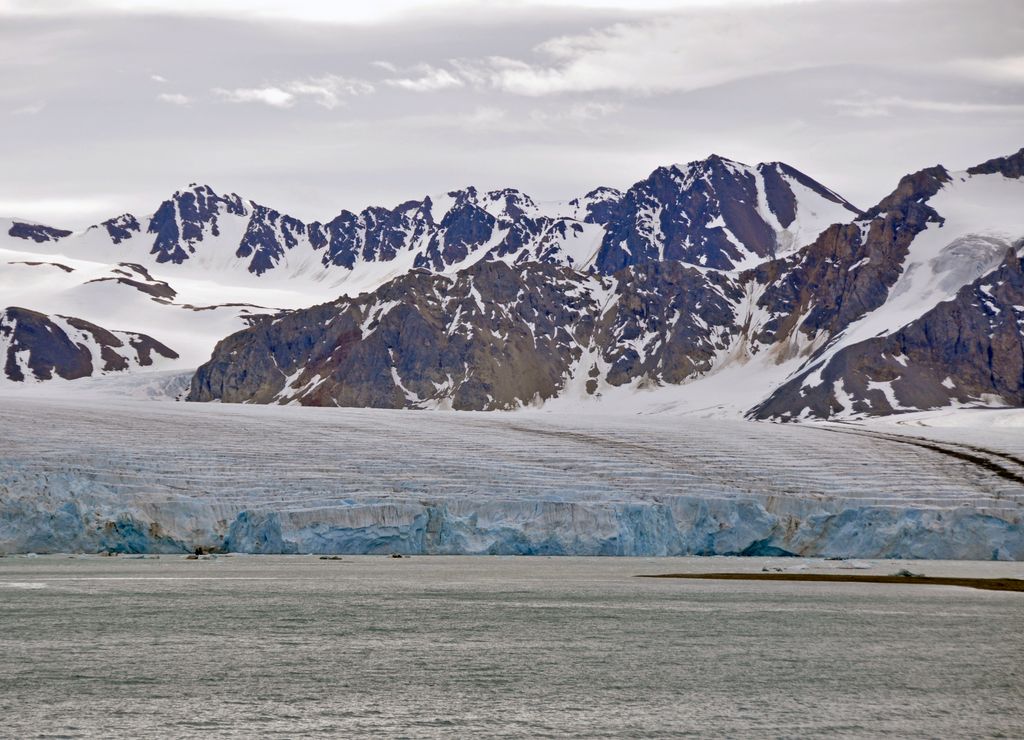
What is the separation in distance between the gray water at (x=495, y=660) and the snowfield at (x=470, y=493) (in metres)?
12.2

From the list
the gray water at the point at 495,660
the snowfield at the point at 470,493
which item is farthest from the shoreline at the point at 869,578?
the snowfield at the point at 470,493

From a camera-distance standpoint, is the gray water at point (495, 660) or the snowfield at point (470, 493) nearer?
the gray water at point (495, 660)

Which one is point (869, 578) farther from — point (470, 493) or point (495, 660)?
point (495, 660)

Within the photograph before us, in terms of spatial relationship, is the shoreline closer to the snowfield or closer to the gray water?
the gray water

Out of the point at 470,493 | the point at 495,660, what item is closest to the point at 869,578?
the point at 470,493

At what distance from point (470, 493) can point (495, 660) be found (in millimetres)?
28765

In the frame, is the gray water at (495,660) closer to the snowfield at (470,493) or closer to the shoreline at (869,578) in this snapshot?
the shoreline at (869,578)

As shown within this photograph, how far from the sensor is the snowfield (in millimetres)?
40494

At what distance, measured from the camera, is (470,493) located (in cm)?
4481

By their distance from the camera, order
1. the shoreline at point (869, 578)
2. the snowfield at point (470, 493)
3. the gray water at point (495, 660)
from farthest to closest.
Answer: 1. the snowfield at point (470, 493)
2. the shoreline at point (869, 578)
3. the gray water at point (495, 660)

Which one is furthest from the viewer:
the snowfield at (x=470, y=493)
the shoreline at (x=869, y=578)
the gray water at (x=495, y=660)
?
the snowfield at (x=470, y=493)

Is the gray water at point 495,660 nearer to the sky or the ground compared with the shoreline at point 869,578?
nearer to the sky

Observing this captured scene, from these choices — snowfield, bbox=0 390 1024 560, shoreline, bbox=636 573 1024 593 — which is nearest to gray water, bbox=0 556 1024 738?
shoreline, bbox=636 573 1024 593

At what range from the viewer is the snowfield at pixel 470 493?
4049 cm
